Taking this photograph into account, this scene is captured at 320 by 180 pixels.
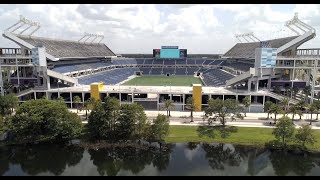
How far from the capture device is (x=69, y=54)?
372 feet

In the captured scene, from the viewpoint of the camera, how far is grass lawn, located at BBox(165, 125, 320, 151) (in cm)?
5491

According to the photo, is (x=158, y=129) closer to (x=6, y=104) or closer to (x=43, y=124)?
(x=43, y=124)

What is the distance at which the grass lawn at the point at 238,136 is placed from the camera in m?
54.9

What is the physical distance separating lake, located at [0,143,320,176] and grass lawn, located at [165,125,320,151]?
4.62ft

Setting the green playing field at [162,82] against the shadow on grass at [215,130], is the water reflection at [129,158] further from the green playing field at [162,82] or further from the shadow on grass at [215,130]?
the green playing field at [162,82]

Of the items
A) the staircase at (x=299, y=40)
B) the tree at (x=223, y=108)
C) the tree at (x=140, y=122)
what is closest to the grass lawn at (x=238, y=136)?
the tree at (x=223, y=108)

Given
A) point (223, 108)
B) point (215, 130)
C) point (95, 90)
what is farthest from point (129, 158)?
point (95, 90)

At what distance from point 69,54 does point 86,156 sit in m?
71.8

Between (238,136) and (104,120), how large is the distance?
26.3 metres

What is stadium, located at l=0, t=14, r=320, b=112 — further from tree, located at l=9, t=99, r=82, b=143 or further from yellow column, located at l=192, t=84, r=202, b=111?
tree, located at l=9, t=99, r=82, b=143

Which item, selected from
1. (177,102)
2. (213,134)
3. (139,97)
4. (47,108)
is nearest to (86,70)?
(139,97)

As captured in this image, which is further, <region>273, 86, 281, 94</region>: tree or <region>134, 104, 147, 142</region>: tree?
<region>273, 86, 281, 94</region>: tree

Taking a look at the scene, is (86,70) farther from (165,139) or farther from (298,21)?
(298,21)

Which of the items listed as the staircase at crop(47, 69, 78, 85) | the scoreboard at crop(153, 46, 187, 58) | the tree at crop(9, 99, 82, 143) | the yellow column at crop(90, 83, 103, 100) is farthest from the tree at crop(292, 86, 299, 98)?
the scoreboard at crop(153, 46, 187, 58)
